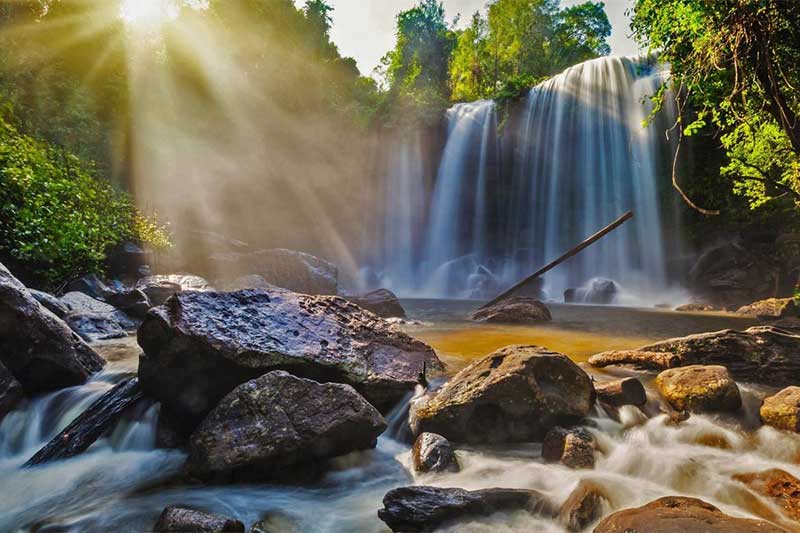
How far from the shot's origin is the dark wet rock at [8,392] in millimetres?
4137

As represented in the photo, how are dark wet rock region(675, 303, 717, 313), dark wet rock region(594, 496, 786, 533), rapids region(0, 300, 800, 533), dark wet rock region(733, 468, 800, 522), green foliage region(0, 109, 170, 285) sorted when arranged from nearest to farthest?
dark wet rock region(594, 496, 786, 533), dark wet rock region(733, 468, 800, 522), rapids region(0, 300, 800, 533), green foliage region(0, 109, 170, 285), dark wet rock region(675, 303, 717, 313)

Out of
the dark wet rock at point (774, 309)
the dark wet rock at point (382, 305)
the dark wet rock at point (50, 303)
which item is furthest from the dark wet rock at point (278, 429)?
the dark wet rock at point (774, 309)

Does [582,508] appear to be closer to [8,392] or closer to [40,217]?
[8,392]

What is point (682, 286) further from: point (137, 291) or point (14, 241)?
point (14, 241)

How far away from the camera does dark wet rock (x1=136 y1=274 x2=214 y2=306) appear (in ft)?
32.9

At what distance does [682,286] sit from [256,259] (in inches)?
672

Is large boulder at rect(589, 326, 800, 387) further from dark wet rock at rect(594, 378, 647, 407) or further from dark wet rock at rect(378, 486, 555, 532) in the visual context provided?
dark wet rock at rect(378, 486, 555, 532)

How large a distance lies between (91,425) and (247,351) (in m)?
1.64

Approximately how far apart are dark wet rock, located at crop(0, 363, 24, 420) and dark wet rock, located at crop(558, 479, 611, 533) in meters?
5.22

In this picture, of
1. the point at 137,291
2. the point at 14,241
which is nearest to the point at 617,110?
the point at 137,291

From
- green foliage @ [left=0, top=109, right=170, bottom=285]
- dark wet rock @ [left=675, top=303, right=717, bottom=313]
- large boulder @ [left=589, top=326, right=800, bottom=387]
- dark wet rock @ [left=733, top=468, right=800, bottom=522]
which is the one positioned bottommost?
dark wet rock @ [left=675, top=303, right=717, bottom=313]

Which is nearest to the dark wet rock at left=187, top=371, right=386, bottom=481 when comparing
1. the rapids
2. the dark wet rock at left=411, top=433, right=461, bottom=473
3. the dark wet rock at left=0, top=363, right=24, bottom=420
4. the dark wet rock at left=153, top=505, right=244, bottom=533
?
the rapids

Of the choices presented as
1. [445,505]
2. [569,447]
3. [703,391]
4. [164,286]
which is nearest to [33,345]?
[445,505]

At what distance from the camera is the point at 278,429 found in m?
3.20
